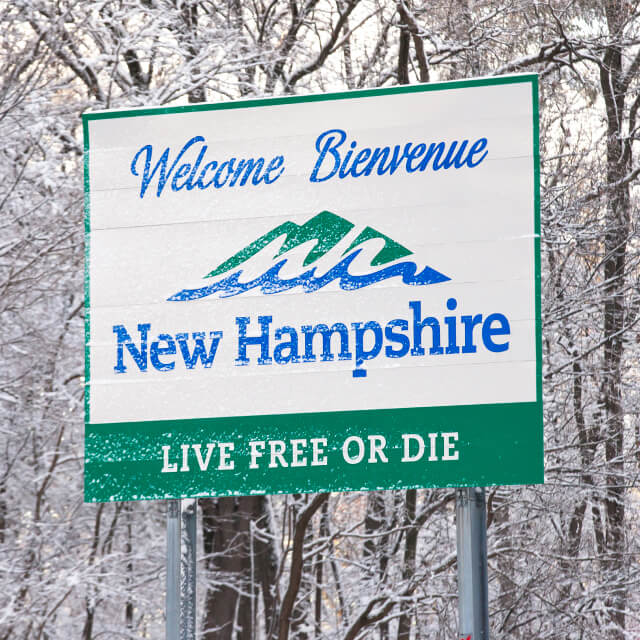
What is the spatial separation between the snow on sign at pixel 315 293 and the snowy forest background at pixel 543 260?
15.2 ft

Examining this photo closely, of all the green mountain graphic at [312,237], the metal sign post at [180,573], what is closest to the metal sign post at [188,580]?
the metal sign post at [180,573]

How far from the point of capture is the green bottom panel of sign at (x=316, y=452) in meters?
6.09

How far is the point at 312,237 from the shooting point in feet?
21.3

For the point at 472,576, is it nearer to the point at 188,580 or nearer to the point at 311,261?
the point at 188,580

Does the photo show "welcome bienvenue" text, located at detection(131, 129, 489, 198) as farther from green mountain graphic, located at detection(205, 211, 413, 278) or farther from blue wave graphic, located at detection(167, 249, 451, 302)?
blue wave graphic, located at detection(167, 249, 451, 302)

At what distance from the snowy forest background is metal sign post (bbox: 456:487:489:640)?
16.9 ft

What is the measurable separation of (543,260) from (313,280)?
261 inches

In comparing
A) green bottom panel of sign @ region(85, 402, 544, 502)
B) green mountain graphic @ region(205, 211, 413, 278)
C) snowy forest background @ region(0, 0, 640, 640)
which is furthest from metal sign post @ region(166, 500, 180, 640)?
snowy forest background @ region(0, 0, 640, 640)

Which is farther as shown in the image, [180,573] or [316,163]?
[316,163]

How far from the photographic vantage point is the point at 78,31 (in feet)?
41.9

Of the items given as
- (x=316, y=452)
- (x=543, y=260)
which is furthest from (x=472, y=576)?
(x=543, y=260)

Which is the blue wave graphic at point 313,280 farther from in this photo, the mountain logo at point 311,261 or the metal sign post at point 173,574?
the metal sign post at point 173,574

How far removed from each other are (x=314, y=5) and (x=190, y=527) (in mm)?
8406

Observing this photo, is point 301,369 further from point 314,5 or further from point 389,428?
point 314,5
